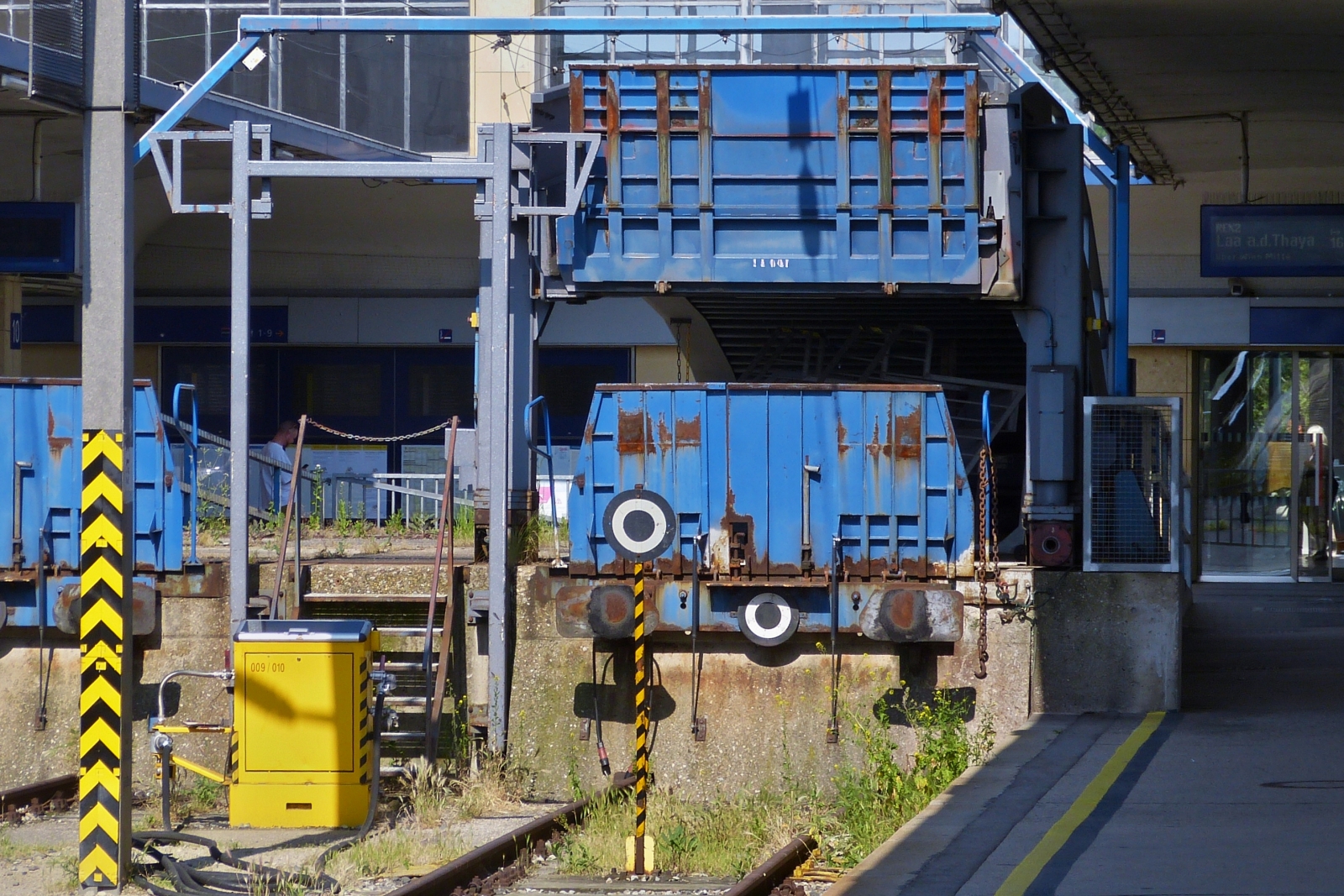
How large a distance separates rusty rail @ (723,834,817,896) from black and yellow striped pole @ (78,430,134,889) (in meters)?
3.45

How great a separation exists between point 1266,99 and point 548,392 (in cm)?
1176

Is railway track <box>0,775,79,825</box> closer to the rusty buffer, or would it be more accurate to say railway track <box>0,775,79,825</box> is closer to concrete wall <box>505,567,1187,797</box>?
concrete wall <box>505,567,1187,797</box>

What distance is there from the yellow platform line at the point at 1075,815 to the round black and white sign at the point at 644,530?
2900 millimetres

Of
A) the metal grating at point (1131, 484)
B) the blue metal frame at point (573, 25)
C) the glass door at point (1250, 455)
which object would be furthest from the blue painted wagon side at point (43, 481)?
the glass door at point (1250, 455)

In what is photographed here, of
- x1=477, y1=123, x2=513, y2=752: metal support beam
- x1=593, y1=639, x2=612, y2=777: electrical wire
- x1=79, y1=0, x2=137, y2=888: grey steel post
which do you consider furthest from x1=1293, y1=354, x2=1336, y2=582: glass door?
x1=79, y1=0, x2=137, y2=888: grey steel post

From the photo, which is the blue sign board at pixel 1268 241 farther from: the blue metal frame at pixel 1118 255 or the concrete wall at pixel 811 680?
the concrete wall at pixel 811 680

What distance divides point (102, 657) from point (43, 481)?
429cm

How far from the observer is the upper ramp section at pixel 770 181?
12.4 meters

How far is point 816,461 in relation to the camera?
11.8 m

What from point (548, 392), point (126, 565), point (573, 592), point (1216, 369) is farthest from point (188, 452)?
point (1216, 369)

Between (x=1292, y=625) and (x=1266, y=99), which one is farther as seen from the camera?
(x=1292, y=625)

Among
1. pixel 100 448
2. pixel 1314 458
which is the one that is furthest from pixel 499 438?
pixel 1314 458

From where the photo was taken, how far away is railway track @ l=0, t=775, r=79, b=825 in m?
10.8

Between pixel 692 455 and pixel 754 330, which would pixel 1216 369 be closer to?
pixel 754 330
